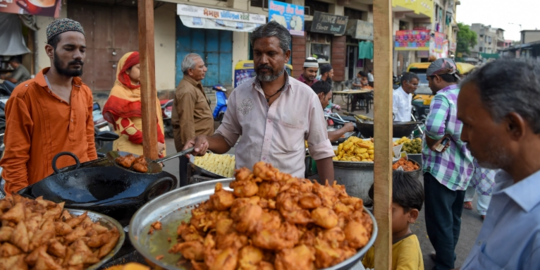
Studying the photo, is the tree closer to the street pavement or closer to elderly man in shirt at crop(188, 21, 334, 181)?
the street pavement

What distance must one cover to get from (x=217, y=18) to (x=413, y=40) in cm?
1470

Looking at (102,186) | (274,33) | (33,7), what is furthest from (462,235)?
(33,7)

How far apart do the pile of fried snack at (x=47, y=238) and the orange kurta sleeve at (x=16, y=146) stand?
0.98 meters

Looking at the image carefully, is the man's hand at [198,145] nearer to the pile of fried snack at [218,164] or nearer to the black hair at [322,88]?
the pile of fried snack at [218,164]

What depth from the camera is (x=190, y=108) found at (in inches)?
180

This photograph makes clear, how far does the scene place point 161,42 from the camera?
12.9 metres

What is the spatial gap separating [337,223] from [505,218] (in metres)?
0.61

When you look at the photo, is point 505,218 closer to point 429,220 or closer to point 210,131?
point 429,220

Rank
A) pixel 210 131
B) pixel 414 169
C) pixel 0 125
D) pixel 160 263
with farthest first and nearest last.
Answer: pixel 0 125, pixel 210 131, pixel 414 169, pixel 160 263

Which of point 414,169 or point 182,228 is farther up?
point 182,228

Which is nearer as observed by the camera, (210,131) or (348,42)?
(210,131)

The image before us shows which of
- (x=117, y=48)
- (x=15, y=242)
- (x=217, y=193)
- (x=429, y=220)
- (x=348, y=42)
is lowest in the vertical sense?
(x=429, y=220)

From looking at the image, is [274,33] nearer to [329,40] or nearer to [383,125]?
[383,125]

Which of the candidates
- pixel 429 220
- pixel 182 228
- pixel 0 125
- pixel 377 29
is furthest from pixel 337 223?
pixel 0 125
